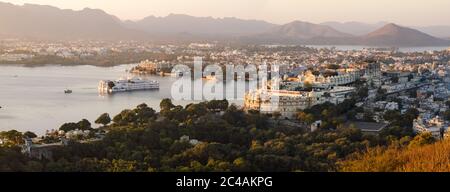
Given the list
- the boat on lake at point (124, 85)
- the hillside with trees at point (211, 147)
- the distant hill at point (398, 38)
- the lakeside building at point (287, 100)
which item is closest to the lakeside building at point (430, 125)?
the hillside with trees at point (211, 147)

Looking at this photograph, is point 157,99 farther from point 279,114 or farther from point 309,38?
Answer: point 309,38

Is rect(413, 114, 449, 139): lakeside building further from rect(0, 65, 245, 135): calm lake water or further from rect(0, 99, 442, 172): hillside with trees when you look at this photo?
rect(0, 65, 245, 135): calm lake water

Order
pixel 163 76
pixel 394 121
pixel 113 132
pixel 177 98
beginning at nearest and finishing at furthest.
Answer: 1. pixel 113 132
2. pixel 394 121
3. pixel 177 98
4. pixel 163 76

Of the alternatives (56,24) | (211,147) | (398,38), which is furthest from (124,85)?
(56,24)

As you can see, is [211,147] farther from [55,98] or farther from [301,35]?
[301,35]

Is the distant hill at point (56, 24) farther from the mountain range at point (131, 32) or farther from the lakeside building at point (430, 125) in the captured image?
the lakeside building at point (430, 125)
